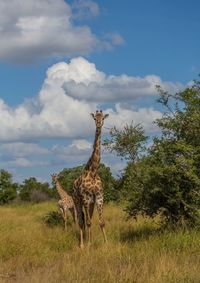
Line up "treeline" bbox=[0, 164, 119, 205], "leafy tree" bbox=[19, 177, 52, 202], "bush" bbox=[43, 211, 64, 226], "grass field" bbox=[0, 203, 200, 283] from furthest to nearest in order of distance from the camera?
"leafy tree" bbox=[19, 177, 52, 202]
"treeline" bbox=[0, 164, 119, 205]
"bush" bbox=[43, 211, 64, 226]
"grass field" bbox=[0, 203, 200, 283]

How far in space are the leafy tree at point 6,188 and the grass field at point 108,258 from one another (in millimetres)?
34815

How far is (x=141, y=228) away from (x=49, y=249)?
3.72 meters

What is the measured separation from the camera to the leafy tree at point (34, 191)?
162 feet

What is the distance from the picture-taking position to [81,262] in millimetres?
11047

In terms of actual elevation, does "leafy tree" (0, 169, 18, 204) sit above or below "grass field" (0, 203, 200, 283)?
above

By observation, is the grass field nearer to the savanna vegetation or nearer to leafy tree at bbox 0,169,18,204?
the savanna vegetation

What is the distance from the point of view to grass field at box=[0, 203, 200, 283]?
9.30 m

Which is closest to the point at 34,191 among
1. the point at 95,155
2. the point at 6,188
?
the point at 6,188

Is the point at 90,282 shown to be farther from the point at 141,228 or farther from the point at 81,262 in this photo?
the point at 141,228

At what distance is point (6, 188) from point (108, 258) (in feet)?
132

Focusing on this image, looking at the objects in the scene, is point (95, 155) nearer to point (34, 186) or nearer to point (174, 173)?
point (174, 173)

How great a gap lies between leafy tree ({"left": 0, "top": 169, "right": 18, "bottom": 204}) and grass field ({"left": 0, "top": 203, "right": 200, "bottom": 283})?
34815 mm

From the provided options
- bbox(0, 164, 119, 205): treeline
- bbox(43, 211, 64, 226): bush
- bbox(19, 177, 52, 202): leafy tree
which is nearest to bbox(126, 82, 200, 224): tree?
bbox(43, 211, 64, 226): bush

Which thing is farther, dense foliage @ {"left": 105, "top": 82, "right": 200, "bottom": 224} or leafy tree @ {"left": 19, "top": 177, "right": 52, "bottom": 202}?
leafy tree @ {"left": 19, "top": 177, "right": 52, "bottom": 202}
